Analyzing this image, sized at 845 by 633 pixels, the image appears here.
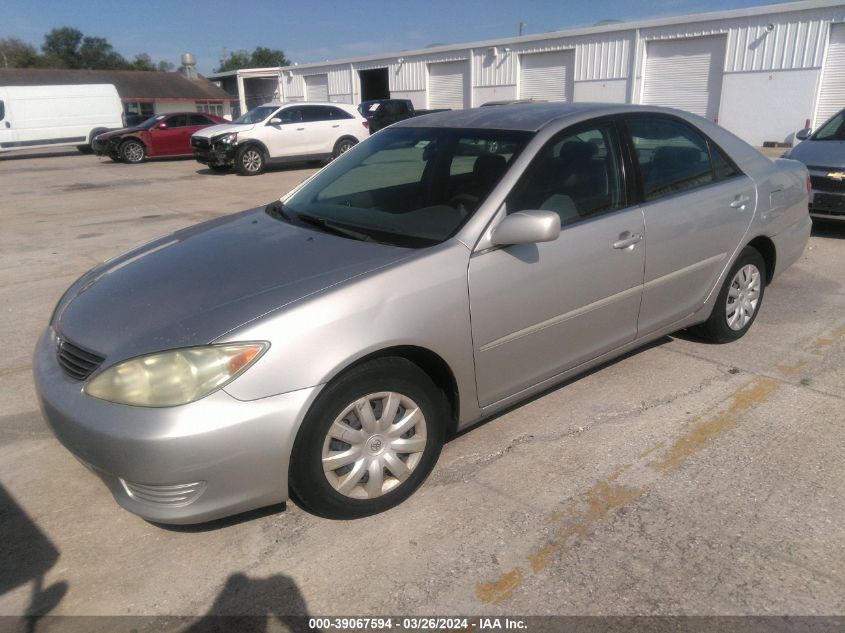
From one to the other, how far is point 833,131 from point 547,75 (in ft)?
67.9

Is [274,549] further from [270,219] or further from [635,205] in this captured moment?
[635,205]

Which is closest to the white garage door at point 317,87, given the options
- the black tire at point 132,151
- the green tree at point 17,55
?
the black tire at point 132,151

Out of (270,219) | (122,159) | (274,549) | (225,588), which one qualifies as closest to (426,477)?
(274,549)

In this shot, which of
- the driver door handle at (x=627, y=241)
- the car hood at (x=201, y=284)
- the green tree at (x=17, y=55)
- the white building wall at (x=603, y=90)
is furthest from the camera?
the green tree at (x=17, y=55)

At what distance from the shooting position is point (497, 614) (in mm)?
2285

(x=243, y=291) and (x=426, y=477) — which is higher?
(x=243, y=291)

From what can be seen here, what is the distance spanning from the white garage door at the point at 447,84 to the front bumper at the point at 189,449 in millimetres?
30193

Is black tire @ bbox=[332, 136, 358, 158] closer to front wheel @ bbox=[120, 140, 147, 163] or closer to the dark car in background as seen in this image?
the dark car in background

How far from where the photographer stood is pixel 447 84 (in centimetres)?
3170

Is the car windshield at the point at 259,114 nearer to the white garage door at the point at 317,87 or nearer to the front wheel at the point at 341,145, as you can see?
the front wheel at the point at 341,145

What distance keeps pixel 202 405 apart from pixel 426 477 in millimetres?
1127

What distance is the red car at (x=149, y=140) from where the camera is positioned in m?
21.0

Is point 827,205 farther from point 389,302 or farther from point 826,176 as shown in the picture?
point 389,302

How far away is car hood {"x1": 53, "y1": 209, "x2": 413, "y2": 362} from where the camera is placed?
8.23ft
